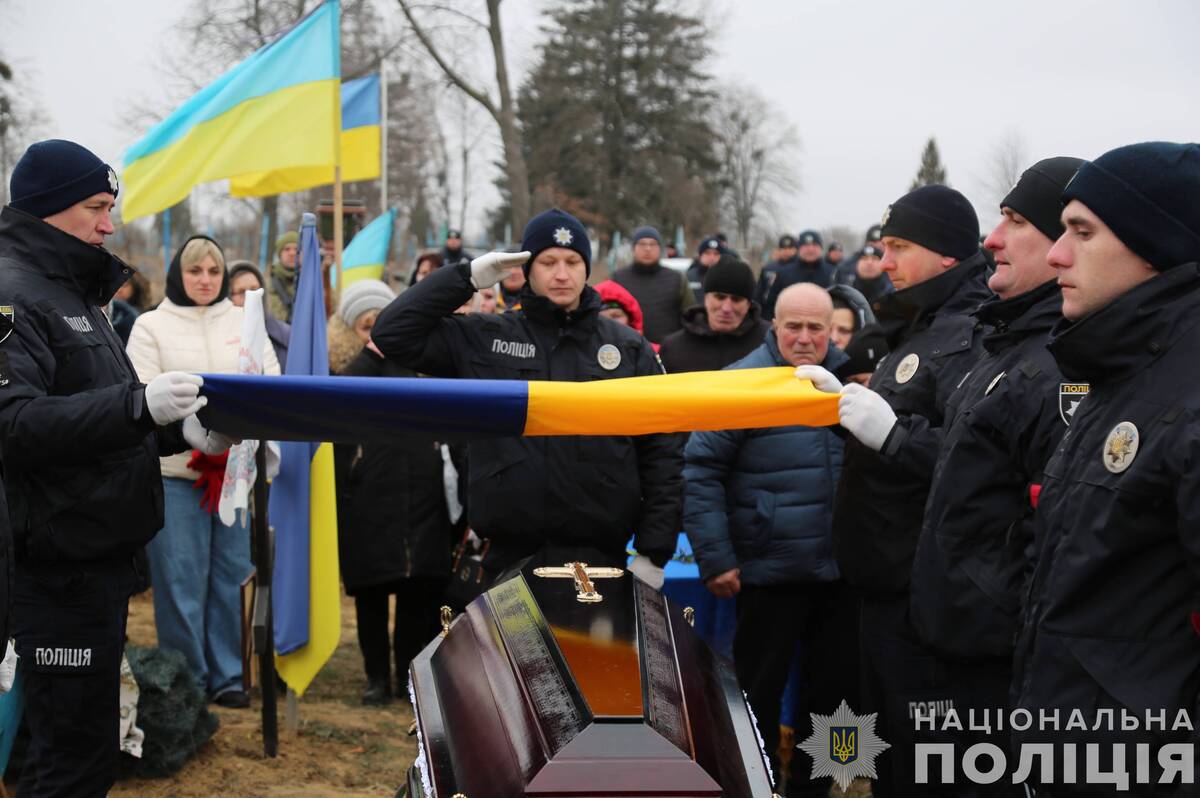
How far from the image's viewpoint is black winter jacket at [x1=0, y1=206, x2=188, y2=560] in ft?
10.0

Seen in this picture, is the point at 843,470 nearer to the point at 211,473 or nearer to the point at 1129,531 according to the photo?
the point at 1129,531

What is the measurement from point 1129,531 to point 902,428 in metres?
1.31

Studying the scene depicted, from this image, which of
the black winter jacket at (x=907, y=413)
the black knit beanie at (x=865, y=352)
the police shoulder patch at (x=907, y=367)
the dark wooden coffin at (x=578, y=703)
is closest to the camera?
the dark wooden coffin at (x=578, y=703)

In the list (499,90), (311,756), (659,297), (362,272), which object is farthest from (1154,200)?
(499,90)

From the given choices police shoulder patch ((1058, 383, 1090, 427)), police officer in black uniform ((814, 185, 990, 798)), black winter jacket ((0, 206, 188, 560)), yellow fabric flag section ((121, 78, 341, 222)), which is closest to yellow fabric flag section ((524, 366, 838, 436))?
police officer in black uniform ((814, 185, 990, 798))

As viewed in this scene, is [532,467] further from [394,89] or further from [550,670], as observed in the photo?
[394,89]

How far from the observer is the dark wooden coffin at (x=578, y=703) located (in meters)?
2.38

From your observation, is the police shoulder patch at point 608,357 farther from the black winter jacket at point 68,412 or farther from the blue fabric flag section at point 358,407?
the black winter jacket at point 68,412

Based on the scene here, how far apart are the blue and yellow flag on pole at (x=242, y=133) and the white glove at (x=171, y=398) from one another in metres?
3.31

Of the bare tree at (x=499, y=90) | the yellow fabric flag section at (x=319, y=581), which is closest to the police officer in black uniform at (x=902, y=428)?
the yellow fabric flag section at (x=319, y=581)

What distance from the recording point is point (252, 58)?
21.5ft

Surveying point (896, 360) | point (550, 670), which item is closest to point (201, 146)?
point (896, 360)

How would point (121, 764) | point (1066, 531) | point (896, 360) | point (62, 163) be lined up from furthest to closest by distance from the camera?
point (121, 764) → point (896, 360) → point (62, 163) → point (1066, 531)

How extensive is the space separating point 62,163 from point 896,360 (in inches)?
103
